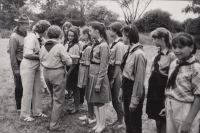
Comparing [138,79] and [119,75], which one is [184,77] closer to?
[138,79]

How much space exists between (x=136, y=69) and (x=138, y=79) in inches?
6.0

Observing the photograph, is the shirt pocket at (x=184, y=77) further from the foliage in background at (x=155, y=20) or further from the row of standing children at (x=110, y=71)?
the foliage in background at (x=155, y=20)

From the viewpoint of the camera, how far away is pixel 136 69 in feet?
9.24

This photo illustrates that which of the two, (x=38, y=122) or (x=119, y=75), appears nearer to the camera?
(x=119, y=75)

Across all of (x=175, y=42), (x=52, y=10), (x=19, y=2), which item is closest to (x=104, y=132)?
(x=175, y=42)

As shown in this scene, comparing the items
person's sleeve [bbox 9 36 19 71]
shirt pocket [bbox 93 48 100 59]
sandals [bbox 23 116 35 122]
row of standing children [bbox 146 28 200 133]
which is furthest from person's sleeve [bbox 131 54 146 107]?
person's sleeve [bbox 9 36 19 71]

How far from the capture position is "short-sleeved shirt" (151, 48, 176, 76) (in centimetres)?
280

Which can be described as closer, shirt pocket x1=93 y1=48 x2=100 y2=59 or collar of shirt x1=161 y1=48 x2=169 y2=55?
collar of shirt x1=161 y1=48 x2=169 y2=55

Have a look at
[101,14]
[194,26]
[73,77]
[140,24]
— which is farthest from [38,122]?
[101,14]

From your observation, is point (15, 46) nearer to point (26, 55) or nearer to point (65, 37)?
point (26, 55)

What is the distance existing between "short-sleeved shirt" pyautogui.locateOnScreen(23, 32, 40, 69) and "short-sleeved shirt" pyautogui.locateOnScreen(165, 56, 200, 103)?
3005 millimetres

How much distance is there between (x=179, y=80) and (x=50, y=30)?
2576 mm

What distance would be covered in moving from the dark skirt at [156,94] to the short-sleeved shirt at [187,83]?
52 cm

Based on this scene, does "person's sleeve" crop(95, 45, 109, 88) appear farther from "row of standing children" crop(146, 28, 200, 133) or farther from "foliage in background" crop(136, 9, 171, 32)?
"foliage in background" crop(136, 9, 171, 32)
